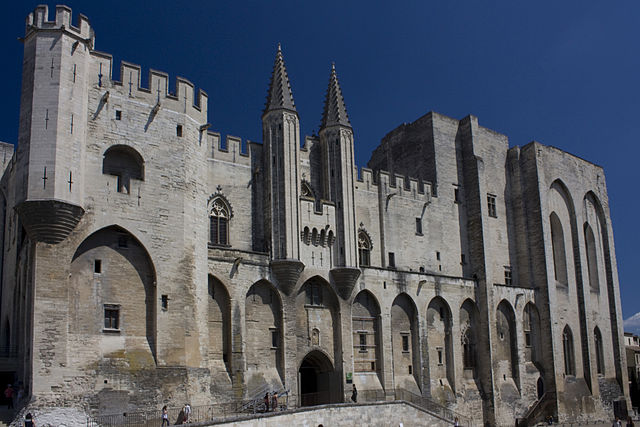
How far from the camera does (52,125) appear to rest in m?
23.8

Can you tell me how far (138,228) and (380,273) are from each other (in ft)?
48.6

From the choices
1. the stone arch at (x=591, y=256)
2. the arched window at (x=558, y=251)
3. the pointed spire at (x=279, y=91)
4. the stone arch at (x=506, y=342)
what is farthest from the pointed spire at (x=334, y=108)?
the stone arch at (x=591, y=256)

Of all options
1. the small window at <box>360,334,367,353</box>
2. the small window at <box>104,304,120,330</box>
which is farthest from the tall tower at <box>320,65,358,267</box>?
the small window at <box>104,304,120,330</box>

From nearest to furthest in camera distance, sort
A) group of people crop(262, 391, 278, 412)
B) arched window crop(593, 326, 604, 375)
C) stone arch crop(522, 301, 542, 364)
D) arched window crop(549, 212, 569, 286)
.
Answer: group of people crop(262, 391, 278, 412) → stone arch crop(522, 301, 542, 364) → arched window crop(549, 212, 569, 286) → arched window crop(593, 326, 604, 375)

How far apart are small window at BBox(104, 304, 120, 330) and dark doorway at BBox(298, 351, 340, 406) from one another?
10652 mm

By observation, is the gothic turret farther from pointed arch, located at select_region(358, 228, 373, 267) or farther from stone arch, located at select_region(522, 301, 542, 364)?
stone arch, located at select_region(522, 301, 542, 364)

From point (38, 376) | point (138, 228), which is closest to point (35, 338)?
point (38, 376)

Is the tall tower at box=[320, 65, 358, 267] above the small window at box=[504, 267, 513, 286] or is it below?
above

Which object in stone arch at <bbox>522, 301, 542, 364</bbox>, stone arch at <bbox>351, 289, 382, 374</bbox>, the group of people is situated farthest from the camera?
stone arch at <bbox>522, 301, 542, 364</bbox>

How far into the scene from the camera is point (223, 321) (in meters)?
29.0

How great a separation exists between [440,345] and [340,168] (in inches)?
473

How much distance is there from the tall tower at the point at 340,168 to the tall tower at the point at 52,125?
13755 millimetres

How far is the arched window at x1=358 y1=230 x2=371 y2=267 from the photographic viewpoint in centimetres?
3675

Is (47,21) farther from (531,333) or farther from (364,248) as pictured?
(531,333)
